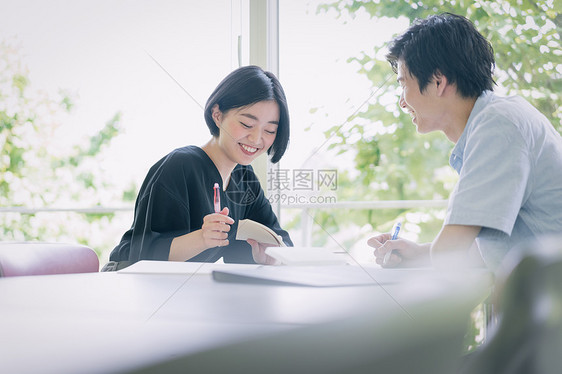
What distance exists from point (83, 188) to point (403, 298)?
79.9 inches

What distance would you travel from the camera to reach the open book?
0.79m

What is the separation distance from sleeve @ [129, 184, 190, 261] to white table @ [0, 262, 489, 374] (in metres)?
0.41

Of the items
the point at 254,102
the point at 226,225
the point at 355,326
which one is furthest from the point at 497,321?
the point at 254,102

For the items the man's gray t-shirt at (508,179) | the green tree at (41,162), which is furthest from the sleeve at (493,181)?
the green tree at (41,162)

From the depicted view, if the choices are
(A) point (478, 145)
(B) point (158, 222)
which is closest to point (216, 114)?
(B) point (158, 222)

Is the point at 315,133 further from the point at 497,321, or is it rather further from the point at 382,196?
the point at 382,196

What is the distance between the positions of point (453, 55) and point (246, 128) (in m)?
0.43

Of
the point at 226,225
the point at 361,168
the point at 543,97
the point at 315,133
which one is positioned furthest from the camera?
the point at 543,97

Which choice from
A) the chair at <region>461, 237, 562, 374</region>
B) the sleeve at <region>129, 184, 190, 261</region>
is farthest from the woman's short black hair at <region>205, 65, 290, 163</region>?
the chair at <region>461, 237, 562, 374</region>

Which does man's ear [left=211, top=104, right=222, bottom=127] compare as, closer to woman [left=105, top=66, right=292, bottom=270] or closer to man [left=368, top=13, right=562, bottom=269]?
woman [left=105, top=66, right=292, bottom=270]

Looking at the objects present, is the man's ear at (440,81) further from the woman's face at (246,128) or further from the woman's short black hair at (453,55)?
the woman's face at (246,128)

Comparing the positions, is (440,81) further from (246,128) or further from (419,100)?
(246,128)

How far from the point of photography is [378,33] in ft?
4.55

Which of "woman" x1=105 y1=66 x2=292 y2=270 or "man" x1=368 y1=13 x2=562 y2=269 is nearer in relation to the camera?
"man" x1=368 y1=13 x2=562 y2=269
